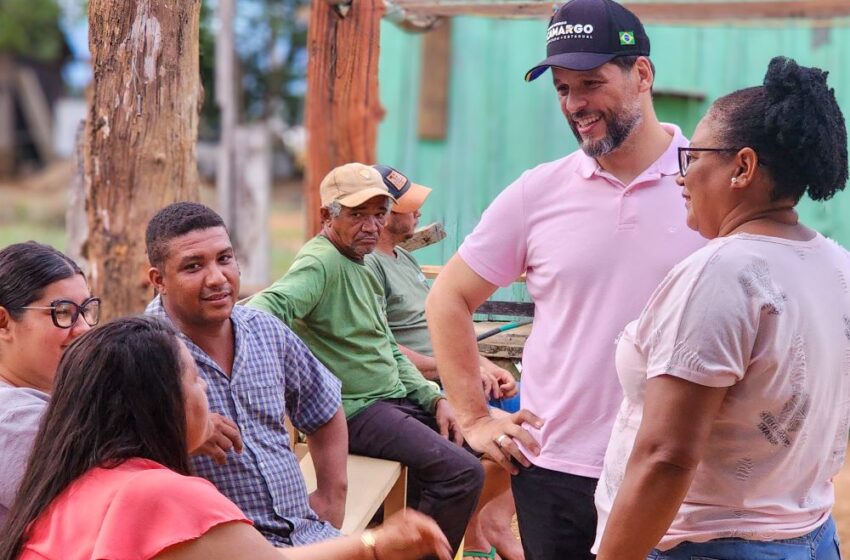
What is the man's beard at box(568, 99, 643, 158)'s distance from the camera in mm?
2650

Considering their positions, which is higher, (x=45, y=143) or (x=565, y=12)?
(x=565, y=12)

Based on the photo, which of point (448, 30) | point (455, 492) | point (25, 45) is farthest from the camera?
point (25, 45)

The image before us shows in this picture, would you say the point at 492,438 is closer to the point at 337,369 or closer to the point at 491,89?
the point at 337,369

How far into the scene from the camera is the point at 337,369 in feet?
12.8

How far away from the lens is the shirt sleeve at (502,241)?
271 centimetres

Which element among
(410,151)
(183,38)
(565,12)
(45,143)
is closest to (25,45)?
(45,143)

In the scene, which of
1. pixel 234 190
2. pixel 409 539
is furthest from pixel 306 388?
pixel 234 190

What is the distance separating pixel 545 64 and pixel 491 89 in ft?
20.3

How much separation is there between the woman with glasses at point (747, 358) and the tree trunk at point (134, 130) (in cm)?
287

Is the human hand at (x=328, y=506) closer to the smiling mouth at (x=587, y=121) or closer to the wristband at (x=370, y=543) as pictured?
the wristband at (x=370, y=543)

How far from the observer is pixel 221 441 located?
2693 mm

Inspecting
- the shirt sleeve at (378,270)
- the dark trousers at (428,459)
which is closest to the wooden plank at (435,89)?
the shirt sleeve at (378,270)

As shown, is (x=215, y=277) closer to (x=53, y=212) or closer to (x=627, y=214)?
(x=627, y=214)

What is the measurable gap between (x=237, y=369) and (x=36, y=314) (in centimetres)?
55
